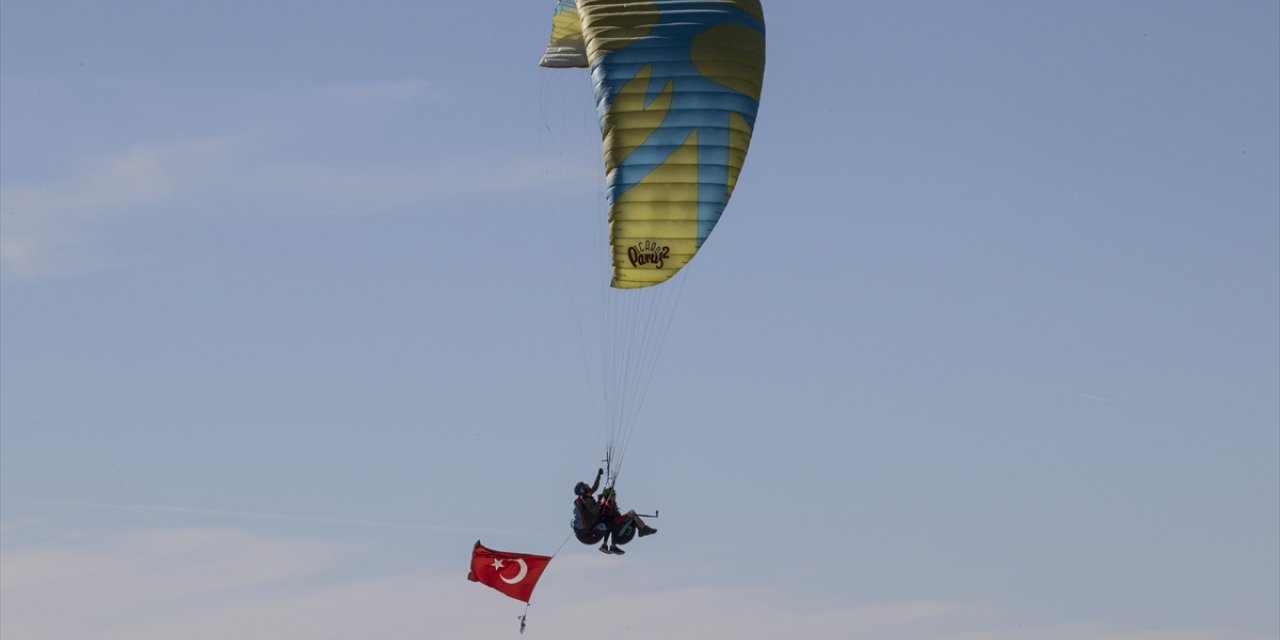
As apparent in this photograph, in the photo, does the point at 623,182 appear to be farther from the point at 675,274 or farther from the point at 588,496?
the point at 588,496

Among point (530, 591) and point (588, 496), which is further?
point (530, 591)

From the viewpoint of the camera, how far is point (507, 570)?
180ft

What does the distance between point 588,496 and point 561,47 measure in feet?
35.6

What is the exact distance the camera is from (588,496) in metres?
51.3

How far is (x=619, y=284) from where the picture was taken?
51875 millimetres

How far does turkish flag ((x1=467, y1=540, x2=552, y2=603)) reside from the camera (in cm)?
5466

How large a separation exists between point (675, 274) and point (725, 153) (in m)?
2.65

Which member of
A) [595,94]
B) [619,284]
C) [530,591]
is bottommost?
[530,591]

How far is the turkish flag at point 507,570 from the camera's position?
54.7m

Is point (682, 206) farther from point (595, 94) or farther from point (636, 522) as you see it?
point (636, 522)

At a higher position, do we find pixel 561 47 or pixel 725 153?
pixel 561 47

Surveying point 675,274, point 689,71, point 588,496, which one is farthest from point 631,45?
point 588,496

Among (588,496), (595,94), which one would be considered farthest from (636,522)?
(595,94)

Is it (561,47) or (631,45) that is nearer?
(631,45)
